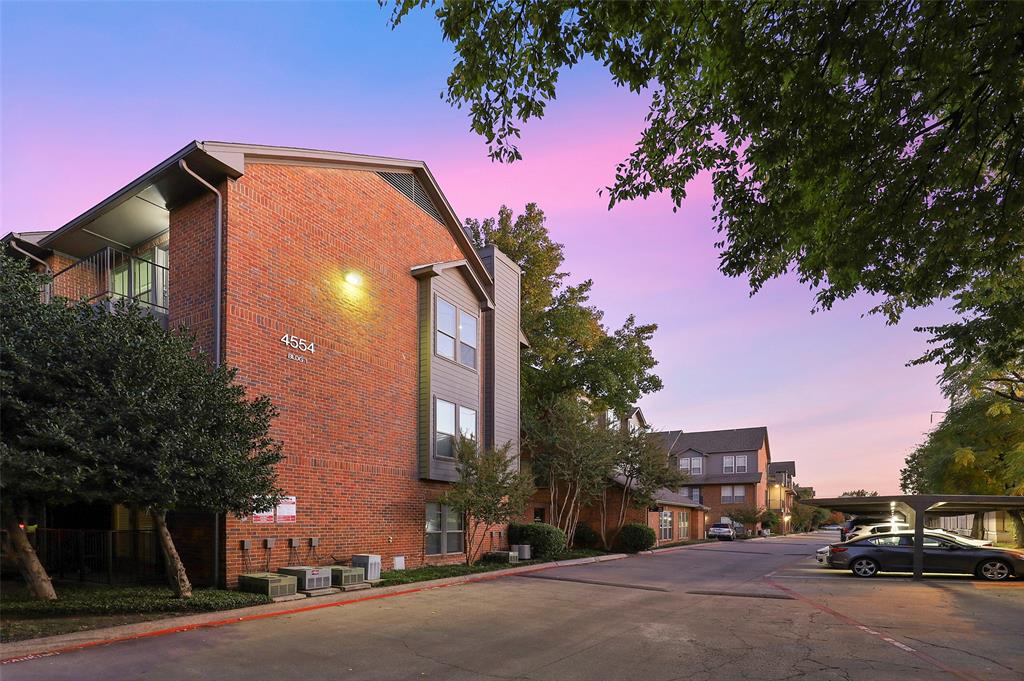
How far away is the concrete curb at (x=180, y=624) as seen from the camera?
28.7 feet

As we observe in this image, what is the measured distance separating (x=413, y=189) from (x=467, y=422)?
312 inches

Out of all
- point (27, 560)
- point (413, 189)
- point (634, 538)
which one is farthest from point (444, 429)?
point (634, 538)

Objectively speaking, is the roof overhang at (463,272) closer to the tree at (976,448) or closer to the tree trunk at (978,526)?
the tree at (976,448)

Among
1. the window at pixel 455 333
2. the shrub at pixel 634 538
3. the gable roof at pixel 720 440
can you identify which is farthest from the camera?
the gable roof at pixel 720 440

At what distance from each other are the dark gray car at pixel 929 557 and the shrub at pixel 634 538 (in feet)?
37.4

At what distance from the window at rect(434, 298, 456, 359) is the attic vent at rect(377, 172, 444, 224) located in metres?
3.11

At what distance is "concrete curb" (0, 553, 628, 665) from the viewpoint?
8.74 meters

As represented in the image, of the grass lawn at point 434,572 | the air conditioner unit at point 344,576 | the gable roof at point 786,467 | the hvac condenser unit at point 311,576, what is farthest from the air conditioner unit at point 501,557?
the gable roof at point 786,467

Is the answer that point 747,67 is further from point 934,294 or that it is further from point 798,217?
point 934,294

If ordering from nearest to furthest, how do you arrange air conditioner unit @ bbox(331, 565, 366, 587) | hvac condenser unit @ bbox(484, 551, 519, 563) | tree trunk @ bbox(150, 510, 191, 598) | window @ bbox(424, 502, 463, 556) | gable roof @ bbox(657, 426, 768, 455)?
tree trunk @ bbox(150, 510, 191, 598)
air conditioner unit @ bbox(331, 565, 366, 587)
window @ bbox(424, 502, 463, 556)
hvac condenser unit @ bbox(484, 551, 519, 563)
gable roof @ bbox(657, 426, 768, 455)

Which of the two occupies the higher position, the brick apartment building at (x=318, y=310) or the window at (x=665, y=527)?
the brick apartment building at (x=318, y=310)

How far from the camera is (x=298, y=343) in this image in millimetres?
16516

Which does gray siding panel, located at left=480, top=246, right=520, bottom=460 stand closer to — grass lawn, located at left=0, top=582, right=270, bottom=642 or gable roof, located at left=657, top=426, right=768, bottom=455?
grass lawn, located at left=0, top=582, right=270, bottom=642

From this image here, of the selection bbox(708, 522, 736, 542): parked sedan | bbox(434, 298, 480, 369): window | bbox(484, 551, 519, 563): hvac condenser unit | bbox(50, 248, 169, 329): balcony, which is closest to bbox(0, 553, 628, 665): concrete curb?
bbox(484, 551, 519, 563): hvac condenser unit
